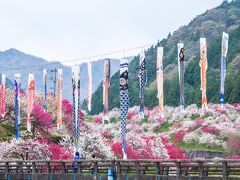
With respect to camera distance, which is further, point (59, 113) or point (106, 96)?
point (59, 113)

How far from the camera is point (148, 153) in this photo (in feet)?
152

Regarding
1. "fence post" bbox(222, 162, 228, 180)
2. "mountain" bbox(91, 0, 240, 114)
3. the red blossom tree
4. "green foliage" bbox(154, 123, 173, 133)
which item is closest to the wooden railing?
"fence post" bbox(222, 162, 228, 180)

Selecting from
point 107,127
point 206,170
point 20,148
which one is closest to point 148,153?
point 20,148

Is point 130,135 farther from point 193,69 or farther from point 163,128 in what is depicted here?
point 193,69

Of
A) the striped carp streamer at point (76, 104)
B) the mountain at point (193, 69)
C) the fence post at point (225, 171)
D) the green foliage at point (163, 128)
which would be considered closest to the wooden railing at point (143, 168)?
the fence post at point (225, 171)

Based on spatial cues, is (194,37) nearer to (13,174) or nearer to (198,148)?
(198,148)

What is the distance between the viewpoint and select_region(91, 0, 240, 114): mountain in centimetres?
10769

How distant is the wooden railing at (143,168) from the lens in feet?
70.5

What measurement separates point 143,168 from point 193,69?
95692mm

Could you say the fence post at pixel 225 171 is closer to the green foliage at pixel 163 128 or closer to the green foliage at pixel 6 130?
the green foliage at pixel 6 130

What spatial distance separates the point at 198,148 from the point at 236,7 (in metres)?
136

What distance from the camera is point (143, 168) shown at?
25594 millimetres

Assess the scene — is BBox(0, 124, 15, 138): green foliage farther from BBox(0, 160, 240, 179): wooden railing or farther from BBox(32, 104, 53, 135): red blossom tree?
BBox(0, 160, 240, 179): wooden railing

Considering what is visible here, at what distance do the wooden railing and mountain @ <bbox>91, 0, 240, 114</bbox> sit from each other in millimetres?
59848
